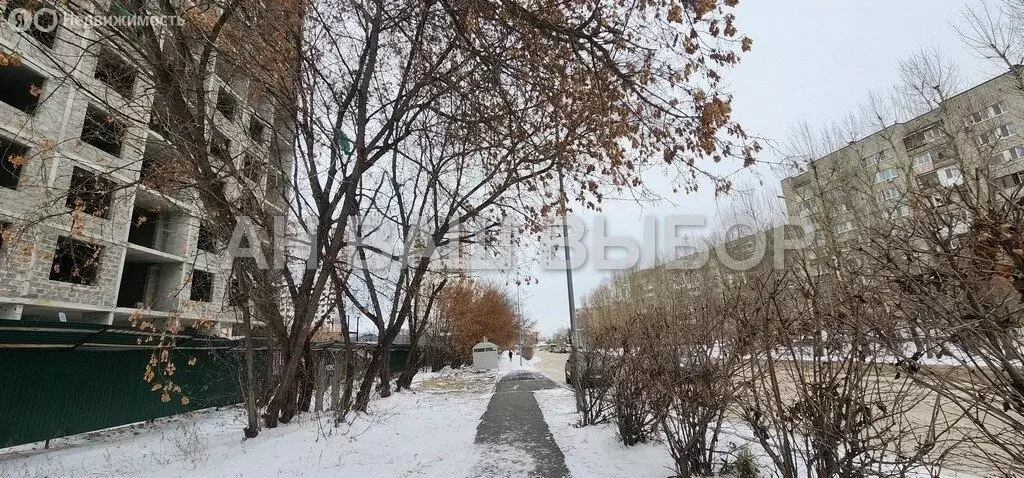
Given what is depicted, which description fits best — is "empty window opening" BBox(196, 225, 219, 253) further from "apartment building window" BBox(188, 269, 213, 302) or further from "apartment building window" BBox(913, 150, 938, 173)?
"apartment building window" BBox(913, 150, 938, 173)

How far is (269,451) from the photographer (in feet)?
21.7

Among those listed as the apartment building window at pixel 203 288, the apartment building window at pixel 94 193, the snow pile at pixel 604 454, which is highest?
the apartment building window at pixel 203 288

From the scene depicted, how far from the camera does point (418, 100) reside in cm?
844

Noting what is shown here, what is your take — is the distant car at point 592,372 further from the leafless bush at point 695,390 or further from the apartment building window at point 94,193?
the apartment building window at point 94,193

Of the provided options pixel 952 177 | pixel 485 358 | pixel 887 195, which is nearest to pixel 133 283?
pixel 485 358

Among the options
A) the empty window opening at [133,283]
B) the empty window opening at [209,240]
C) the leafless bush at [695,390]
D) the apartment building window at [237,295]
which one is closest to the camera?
the leafless bush at [695,390]

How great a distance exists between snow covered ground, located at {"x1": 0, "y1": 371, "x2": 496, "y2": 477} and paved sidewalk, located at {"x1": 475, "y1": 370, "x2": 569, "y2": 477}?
12.3 inches

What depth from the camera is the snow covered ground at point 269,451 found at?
18.7 ft

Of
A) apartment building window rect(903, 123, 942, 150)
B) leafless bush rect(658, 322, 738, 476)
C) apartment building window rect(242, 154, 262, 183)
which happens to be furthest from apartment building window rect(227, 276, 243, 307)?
apartment building window rect(903, 123, 942, 150)

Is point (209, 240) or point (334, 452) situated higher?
point (209, 240)

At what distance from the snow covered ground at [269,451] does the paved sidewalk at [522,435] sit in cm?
31

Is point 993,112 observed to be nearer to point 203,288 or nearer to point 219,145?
point 219,145

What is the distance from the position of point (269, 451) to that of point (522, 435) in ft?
13.0

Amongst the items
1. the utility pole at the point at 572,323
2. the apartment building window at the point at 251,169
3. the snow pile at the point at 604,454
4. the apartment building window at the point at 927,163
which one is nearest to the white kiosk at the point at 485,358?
the utility pole at the point at 572,323
